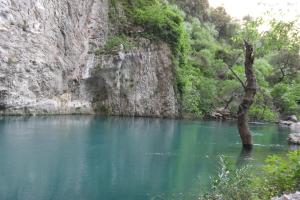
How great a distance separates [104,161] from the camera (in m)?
17.4

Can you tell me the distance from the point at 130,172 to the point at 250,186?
7.01m

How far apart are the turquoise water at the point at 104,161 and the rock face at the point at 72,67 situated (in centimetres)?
728

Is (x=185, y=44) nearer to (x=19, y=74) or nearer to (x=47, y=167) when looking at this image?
(x=19, y=74)

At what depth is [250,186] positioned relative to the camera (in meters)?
9.05

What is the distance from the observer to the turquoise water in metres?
12.4

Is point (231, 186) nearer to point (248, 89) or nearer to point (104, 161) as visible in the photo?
point (104, 161)

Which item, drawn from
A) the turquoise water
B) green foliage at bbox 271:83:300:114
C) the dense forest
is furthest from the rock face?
green foliage at bbox 271:83:300:114

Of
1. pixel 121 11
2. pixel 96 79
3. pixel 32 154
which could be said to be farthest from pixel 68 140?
pixel 121 11

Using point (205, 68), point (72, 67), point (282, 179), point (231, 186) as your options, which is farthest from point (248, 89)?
point (205, 68)

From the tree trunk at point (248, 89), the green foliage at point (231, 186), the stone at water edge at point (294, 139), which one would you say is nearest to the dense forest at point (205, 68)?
the stone at water edge at point (294, 139)

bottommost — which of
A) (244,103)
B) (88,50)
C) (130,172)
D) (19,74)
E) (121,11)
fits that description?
(130,172)

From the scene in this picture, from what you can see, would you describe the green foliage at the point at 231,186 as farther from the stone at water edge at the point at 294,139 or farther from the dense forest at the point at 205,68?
the dense forest at the point at 205,68

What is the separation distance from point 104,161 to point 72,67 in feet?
82.2

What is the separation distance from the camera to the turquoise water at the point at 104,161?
12.4 m
